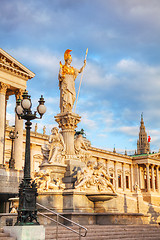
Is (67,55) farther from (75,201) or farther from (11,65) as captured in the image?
(11,65)

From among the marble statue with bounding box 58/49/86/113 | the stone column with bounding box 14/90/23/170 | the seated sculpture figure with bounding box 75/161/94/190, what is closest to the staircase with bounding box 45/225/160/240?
the seated sculpture figure with bounding box 75/161/94/190

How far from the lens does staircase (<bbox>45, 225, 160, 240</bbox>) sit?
1336 cm

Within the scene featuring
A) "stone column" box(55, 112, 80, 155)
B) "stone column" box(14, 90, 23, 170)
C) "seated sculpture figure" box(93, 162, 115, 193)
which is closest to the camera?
"seated sculpture figure" box(93, 162, 115, 193)

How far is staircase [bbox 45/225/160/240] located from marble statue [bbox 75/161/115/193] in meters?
2.68

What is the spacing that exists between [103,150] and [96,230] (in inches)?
2533

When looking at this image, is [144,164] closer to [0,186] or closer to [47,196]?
[0,186]

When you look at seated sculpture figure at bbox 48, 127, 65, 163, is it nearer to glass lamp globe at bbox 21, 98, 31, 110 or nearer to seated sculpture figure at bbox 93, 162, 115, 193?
seated sculpture figure at bbox 93, 162, 115, 193

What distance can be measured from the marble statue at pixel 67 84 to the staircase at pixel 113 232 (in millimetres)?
7905

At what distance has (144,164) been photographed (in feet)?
290

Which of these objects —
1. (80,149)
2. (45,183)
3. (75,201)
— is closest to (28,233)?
(75,201)

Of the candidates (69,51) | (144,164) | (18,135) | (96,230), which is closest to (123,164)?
(144,164)

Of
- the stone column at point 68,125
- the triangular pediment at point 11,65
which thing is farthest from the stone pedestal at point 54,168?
the triangular pediment at point 11,65

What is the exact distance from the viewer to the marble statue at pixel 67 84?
2127 cm

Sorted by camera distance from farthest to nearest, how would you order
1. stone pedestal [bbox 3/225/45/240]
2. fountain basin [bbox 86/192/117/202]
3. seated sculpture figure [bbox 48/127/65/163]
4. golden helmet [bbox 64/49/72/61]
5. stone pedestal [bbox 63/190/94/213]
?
golden helmet [bbox 64/49/72/61] → seated sculpture figure [bbox 48/127/65/163] → fountain basin [bbox 86/192/117/202] → stone pedestal [bbox 63/190/94/213] → stone pedestal [bbox 3/225/45/240]
